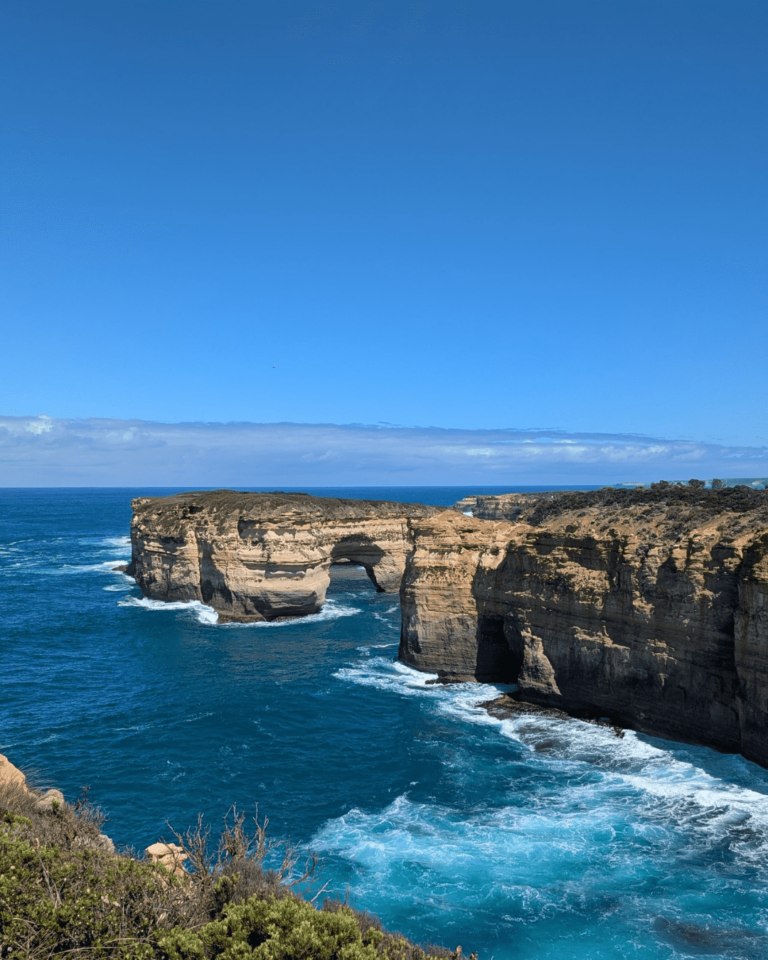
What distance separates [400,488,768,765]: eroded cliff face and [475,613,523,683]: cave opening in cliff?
7cm

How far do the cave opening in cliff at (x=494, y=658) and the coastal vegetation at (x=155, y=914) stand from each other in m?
24.9

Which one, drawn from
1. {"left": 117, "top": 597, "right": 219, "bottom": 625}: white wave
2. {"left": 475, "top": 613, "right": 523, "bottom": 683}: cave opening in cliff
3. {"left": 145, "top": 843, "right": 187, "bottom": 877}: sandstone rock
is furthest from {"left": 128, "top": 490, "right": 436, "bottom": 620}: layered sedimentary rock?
{"left": 145, "top": 843, "right": 187, "bottom": 877}: sandstone rock

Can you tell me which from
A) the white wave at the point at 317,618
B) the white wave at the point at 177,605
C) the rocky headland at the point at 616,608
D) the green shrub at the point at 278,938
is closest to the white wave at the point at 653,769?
the rocky headland at the point at 616,608

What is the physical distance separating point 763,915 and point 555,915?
569cm

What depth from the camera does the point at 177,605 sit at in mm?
60844

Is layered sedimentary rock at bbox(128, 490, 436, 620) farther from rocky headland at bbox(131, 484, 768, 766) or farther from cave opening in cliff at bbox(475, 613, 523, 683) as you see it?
cave opening in cliff at bbox(475, 613, 523, 683)

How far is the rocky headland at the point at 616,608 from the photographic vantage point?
86.6 feet

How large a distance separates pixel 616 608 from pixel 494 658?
10.8m

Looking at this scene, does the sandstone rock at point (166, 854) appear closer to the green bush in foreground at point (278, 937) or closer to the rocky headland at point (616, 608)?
the green bush in foreground at point (278, 937)

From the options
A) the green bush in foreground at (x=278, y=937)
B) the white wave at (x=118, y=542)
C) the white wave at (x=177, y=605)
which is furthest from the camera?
the white wave at (x=118, y=542)

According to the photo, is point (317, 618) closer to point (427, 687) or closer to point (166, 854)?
point (427, 687)

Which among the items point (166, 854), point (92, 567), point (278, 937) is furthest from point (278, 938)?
point (92, 567)

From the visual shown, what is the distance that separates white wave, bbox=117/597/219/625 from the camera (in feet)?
186

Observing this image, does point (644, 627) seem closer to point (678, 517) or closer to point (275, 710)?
point (678, 517)
